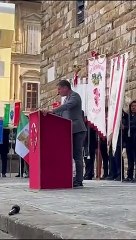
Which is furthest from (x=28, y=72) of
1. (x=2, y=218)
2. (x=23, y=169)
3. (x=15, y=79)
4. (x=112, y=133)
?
(x=2, y=218)

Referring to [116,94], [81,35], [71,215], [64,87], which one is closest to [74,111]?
[64,87]

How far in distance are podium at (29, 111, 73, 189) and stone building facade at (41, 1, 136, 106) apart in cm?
455

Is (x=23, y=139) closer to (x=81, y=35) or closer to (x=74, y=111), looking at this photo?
(x=74, y=111)

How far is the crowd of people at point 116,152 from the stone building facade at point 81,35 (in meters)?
1.55

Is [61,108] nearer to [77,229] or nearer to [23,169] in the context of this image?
[77,229]

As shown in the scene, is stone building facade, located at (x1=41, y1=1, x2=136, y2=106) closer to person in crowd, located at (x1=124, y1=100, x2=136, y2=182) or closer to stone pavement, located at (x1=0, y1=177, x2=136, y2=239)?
person in crowd, located at (x1=124, y1=100, x2=136, y2=182)

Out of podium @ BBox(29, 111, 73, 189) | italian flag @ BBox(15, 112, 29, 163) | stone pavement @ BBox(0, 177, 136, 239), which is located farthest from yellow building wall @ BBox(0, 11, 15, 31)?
stone pavement @ BBox(0, 177, 136, 239)

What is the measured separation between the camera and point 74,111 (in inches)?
346

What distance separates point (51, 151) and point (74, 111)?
2.80ft

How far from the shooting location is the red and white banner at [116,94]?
33.9ft

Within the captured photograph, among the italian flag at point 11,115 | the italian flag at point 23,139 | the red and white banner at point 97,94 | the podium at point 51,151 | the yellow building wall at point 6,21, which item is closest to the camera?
the podium at point 51,151

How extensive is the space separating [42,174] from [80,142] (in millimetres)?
903

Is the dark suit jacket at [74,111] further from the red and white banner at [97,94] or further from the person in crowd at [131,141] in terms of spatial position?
the red and white banner at [97,94]

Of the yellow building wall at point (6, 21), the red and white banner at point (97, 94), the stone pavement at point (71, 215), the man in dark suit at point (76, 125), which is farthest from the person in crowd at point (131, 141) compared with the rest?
the yellow building wall at point (6, 21)
